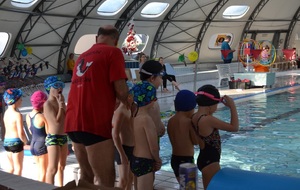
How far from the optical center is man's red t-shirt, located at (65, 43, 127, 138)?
2580mm

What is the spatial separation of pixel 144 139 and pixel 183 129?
379 mm

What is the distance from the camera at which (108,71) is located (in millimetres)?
2604

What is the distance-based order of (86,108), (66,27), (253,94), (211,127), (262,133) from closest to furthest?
(86,108)
(211,127)
(262,133)
(253,94)
(66,27)

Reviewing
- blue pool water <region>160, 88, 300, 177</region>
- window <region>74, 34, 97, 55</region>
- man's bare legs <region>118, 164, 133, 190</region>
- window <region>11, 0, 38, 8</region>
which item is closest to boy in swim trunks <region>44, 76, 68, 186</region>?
man's bare legs <region>118, 164, 133, 190</region>

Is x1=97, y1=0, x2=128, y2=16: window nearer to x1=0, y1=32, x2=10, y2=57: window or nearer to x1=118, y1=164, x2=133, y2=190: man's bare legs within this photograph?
x1=0, y1=32, x2=10, y2=57: window

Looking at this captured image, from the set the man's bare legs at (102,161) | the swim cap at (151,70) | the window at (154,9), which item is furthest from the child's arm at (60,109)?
the window at (154,9)

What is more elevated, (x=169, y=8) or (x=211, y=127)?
(x=169, y=8)

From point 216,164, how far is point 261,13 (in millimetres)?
22607

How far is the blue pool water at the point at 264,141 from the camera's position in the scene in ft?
19.4

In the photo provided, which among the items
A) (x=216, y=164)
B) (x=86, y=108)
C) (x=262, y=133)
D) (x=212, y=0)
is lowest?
(x=262, y=133)

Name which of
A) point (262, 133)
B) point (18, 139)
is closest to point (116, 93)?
point (18, 139)

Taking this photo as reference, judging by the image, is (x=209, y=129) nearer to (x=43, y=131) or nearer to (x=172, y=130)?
(x=172, y=130)

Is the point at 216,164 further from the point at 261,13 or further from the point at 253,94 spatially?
the point at 261,13

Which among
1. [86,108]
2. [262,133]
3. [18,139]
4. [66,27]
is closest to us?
[86,108]
